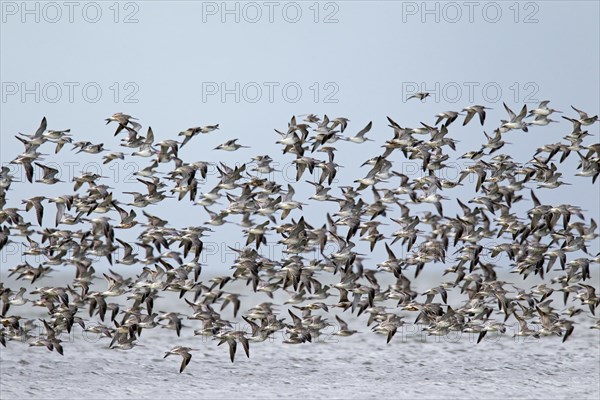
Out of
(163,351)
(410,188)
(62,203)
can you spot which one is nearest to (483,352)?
(163,351)

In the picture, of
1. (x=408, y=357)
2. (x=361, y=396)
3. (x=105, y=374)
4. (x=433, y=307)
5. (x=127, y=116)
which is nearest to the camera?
(x=127, y=116)

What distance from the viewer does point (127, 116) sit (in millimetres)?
28203

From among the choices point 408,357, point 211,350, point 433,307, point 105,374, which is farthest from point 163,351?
point 433,307

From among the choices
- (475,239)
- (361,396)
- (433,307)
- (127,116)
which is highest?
(127,116)

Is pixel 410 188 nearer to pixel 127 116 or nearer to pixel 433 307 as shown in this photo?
pixel 433 307

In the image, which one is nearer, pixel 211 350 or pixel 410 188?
pixel 410 188

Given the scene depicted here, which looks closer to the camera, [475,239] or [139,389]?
[475,239]

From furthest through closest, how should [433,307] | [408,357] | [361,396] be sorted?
[408,357]
[361,396]
[433,307]

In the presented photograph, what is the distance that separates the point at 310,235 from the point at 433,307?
4916mm

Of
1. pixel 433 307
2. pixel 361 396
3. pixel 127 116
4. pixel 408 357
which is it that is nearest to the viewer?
pixel 127 116

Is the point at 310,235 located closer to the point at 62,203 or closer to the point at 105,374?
the point at 62,203

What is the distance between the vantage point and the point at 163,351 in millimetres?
50750

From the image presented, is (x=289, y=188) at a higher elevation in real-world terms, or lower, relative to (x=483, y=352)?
higher

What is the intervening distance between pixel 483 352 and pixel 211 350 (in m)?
13.2
